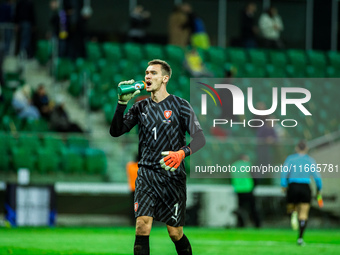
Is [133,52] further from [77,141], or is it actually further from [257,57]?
[77,141]

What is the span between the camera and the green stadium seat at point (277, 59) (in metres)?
26.1

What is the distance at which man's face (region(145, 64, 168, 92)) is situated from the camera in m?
7.99

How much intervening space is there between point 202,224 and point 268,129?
320 cm

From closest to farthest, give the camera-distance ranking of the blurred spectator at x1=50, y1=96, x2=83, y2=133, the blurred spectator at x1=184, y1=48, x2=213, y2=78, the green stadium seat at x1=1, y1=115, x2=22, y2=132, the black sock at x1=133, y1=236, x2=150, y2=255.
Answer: the black sock at x1=133, y1=236, x2=150, y2=255, the green stadium seat at x1=1, y1=115, x2=22, y2=132, the blurred spectator at x1=50, y1=96, x2=83, y2=133, the blurred spectator at x1=184, y1=48, x2=213, y2=78

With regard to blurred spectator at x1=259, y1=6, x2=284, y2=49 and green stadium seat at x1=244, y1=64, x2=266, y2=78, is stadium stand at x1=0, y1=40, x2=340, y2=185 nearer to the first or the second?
green stadium seat at x1=244, y1=64, x2=266, y2=78

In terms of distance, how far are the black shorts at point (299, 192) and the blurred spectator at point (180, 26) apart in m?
10.9

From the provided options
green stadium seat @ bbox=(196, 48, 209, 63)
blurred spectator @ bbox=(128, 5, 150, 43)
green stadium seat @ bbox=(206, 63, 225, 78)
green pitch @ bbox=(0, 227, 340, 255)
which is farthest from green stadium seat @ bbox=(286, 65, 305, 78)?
green pitch @ bbox=(0, 227, 340, 255)

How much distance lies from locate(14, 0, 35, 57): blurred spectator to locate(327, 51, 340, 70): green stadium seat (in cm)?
1123

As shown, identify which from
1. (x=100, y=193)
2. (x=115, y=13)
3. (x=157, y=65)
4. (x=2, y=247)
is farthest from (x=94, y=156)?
(x=157, y=65)

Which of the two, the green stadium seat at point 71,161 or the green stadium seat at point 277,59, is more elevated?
the green stadium seat at point 277,59

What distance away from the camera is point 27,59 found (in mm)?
22531

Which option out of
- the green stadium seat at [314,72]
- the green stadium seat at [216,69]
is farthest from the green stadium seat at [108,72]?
the green stadium seat at [314,72]

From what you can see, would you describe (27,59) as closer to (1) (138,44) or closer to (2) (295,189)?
(1) (138,44)

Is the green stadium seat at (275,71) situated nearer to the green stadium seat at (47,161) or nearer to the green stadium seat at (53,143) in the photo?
the green stadium seat at (53,143)
